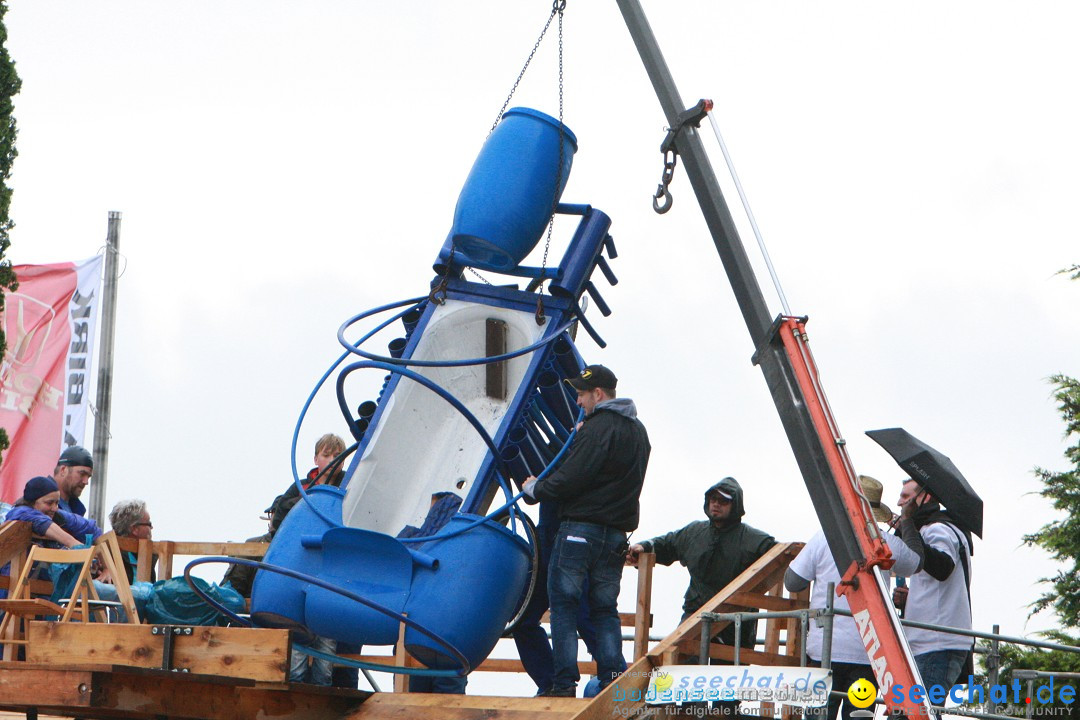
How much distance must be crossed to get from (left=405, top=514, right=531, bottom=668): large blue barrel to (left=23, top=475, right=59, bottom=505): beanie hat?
2.33m

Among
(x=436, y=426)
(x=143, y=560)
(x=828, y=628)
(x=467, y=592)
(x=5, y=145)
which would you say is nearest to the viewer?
(x=828, y=628)

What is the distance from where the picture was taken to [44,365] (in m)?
14.5

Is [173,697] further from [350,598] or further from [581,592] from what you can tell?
[581,592]

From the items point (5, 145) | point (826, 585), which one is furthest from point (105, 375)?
point (826, 585)

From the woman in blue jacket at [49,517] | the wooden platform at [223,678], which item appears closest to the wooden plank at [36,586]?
the woman in blue jacket at [49,517]

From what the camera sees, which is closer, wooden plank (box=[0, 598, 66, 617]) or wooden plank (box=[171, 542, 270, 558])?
wooden plank (box=[0, 598, 66, 617])

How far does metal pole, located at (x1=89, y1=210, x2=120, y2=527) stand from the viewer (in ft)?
50.4

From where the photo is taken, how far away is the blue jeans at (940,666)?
Result: 784cm

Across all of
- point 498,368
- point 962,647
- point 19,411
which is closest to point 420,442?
point 498,368

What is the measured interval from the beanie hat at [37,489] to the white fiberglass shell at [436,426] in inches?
69.9

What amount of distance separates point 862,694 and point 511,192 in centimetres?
387

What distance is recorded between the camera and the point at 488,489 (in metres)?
9.34

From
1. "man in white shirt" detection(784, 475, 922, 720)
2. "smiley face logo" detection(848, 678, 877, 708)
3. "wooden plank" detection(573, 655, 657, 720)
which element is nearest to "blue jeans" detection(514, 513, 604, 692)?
"wooden plank" detection(573, 655, 657, 720)

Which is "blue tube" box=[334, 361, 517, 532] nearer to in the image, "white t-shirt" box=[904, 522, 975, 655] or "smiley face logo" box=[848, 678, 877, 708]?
"smiley face logo" box=[848, 678, 877, 708]
